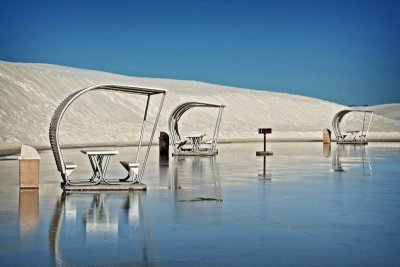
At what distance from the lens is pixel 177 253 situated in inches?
335

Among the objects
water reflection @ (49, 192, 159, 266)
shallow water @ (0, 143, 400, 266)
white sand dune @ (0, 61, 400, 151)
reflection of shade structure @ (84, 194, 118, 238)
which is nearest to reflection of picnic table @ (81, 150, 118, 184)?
shallow water @ (0, 143, 400, 266)

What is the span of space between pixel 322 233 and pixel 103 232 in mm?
3073

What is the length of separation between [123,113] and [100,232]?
8289cm

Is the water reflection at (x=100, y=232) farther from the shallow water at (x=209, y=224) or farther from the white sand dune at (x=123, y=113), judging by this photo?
the white sand dune at (x=123, y=113)

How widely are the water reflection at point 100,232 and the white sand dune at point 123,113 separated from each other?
87.3 ft

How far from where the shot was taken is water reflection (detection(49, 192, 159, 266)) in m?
8.23

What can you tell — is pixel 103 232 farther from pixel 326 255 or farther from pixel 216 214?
pixel 326 255

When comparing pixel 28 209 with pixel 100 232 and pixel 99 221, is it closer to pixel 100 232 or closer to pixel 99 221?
pixel 99 221

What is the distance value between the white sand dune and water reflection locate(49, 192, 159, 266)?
2660 centimetres

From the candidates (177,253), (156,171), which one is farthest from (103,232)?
(156,171)

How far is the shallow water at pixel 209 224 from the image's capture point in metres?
8.33

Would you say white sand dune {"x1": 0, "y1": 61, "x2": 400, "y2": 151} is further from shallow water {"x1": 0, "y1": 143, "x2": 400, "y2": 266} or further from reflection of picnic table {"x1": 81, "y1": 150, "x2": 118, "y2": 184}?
shallow water {"x1": 0, "y1": 143, "x2": 400, "y2": 266}

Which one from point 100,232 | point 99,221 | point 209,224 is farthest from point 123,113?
point 100,232

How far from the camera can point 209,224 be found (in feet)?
35.6
